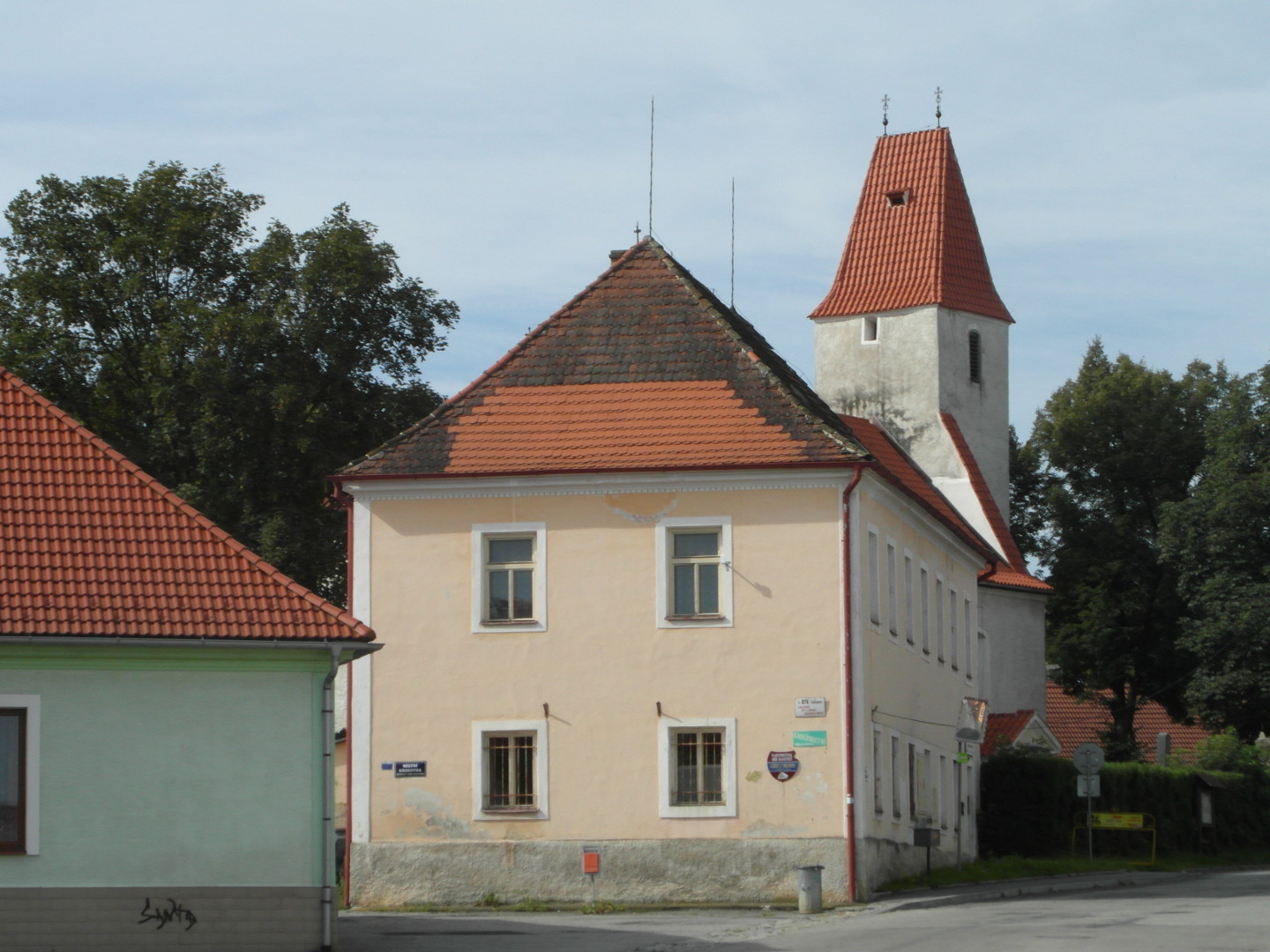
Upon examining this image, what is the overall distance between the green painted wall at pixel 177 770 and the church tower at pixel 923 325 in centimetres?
3972

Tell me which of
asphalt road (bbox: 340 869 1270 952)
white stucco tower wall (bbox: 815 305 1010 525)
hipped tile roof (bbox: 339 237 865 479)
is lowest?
asphalt road (bbox: 340 869 1270 952)

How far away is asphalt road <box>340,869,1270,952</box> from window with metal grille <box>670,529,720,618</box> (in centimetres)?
465

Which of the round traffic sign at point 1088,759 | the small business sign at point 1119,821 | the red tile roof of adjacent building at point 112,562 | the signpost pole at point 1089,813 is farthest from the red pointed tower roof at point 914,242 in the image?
the red tile roof of adjacent building at point 112,562

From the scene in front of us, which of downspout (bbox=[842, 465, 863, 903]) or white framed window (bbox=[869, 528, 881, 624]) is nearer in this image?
downspout (bbox=[842, 465, 863, 903])

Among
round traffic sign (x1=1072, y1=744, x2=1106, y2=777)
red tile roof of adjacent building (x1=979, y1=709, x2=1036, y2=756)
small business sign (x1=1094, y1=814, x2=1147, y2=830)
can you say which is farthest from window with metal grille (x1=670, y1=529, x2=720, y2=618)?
red tile roof of adjacent building (x1=979, y1=709, x2=1036, y2=756)

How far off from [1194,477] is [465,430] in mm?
39545

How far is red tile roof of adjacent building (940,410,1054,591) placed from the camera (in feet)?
191

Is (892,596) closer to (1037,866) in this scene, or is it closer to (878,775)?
(878,775)

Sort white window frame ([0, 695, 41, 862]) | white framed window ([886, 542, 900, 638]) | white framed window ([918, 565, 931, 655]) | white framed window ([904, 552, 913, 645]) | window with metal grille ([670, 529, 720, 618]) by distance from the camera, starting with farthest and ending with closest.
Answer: white framed window ([918, 565, 931, 655]), white framed window ([904, 552, 913, 645]), white framed window ([886, 542, 900, 638]), window with metal grille ([670, 529, 720, 618]), white window frame ([0, 695, 41, 862])

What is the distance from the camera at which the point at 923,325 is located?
2418 inches

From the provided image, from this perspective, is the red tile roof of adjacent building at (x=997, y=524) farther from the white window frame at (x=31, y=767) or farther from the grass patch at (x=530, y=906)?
the white window frame at (x=31, y=767)

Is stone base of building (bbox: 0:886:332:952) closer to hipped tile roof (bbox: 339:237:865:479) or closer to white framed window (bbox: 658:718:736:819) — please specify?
white framed window (bbox: 658:718:736:819)

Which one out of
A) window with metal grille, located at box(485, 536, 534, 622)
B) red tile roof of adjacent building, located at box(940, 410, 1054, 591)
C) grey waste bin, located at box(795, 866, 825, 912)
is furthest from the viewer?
red tile roof of adjacent building, located at box(940, 410, 1054, 591)

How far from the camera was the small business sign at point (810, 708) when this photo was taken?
30031mm
